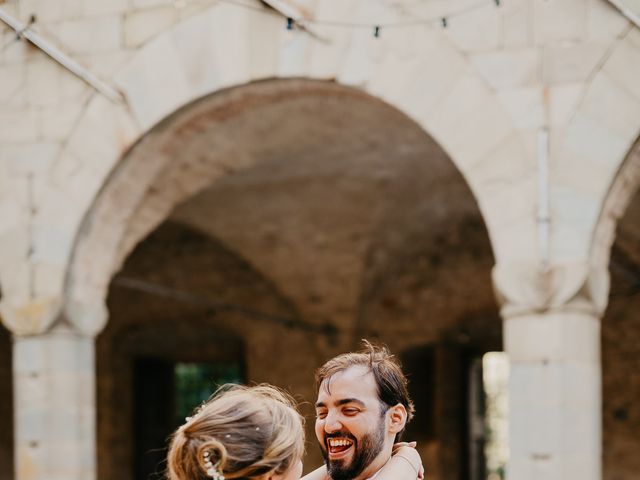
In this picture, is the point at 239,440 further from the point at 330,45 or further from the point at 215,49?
the point at 215,49

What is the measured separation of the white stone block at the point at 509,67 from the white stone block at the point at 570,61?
0.06m

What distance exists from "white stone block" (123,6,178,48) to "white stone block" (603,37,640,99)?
2.77m

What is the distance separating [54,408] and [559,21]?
4.03 m

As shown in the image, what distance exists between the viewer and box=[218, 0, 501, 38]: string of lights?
616cm

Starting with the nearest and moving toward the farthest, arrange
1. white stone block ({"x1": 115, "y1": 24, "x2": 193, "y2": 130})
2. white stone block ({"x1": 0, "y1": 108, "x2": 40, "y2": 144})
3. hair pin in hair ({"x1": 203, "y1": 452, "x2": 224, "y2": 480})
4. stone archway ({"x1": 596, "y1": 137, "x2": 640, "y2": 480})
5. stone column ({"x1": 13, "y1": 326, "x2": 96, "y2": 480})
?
hair pin in hair ({"x1": 203, "y1": 452, "x2": 224, "y2": 480}) < white stone block ({"x1": 115, "y1": 24, "x2": 193, "y2": 130}) < stone column ({"x1": 13, "y1": 326, "x2": 96, "y2": 480}) < white stone block ({"x1": 0, "y1": 108, "x2": 40, "y2": 144}) < stone archway ({"x1": 596, "y1": 137, "x2": 640, "y2": 480})

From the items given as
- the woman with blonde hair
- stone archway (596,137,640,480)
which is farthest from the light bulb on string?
stone archway (596,137,640,480)

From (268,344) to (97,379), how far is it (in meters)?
1.97

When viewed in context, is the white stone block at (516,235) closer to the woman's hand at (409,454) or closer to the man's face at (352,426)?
the woman's hand at (409,454)

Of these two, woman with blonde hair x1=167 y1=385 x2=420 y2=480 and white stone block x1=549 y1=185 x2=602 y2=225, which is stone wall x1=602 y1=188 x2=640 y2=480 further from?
woman with blonde hair x1=167 y1=385 x2=420 y2=480

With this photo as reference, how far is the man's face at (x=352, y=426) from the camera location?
264cm

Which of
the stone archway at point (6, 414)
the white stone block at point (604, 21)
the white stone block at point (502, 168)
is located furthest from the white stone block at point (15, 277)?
the stone archway at point (6, 414)

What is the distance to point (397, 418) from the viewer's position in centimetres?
273

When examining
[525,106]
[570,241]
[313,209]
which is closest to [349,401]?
[570,241]

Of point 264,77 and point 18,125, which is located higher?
point 264,77
